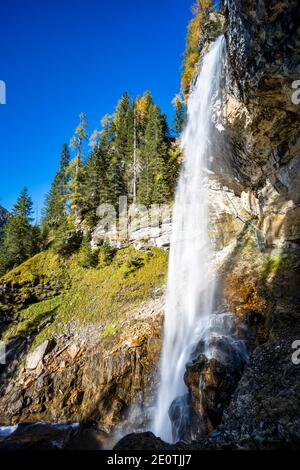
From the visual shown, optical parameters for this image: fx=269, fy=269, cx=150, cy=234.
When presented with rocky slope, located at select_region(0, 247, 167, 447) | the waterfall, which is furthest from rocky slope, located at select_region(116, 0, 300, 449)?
rocky slope, located at select_region(0, 247, 167, 447)

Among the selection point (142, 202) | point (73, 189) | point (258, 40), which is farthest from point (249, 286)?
point (73, 189)

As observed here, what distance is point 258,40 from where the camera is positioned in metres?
8.12

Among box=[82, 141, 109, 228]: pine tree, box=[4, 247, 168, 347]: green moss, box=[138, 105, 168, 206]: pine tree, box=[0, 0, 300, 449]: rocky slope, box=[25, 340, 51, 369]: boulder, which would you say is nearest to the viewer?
box=[0, 0, 300, 449]: rocky slope

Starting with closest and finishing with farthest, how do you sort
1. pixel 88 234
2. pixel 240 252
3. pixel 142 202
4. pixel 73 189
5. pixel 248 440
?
pixel 248 440, pixel 240 252, pixel 142 202, pixel 88 234, pixel 73 189

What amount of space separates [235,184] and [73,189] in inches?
887

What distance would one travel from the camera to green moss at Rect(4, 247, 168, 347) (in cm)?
2112

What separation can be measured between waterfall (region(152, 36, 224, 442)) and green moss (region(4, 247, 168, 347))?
2358 mm

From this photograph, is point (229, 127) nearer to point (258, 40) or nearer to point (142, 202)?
point (258, 40)

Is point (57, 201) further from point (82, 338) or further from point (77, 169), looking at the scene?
point (82, 338)

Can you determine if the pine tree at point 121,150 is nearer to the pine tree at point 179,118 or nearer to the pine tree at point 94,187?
the pine tree at point 94,187

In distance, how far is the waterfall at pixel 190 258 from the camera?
43.9 ft

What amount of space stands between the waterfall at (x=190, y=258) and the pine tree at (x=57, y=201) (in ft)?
58.5

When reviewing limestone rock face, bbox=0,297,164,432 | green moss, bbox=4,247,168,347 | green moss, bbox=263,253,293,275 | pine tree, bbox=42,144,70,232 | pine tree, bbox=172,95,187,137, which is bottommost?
limestone rock face, bbox=0,297,164,432

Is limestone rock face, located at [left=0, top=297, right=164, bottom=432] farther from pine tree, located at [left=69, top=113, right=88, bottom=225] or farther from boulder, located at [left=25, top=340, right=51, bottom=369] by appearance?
pine tree, located at [left=69, top=113, right=88, bottom=225]
